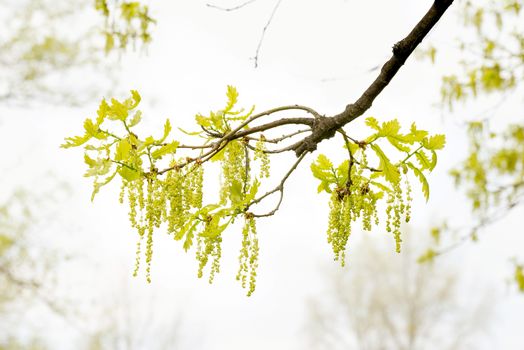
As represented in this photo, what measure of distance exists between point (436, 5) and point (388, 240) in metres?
17.4

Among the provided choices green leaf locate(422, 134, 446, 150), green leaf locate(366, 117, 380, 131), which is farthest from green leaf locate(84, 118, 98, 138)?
green leaf locate(422, 134, 446, 150)

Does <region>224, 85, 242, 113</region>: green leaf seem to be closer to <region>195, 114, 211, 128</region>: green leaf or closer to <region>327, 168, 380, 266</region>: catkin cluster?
<region>195, 114, 211, 128</region>: green leaf

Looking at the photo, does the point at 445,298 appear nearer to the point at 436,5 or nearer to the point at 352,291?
the point at 352,291

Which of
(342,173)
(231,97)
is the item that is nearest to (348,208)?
(342,173)

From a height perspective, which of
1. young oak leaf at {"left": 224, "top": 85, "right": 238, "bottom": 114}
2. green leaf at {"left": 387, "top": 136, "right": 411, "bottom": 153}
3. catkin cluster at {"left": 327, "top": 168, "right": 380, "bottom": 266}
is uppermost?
young oak leaf at {"left": 224, "top": 85, "right": 238, "bottom": 114}

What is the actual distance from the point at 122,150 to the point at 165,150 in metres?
0.13

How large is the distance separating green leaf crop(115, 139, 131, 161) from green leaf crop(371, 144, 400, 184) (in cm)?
73

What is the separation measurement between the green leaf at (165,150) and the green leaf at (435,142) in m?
0.78

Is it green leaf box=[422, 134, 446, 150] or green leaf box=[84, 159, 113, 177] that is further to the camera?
green leaf box=[422, 134, 446, 150]

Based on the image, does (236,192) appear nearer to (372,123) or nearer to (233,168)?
(233,168)

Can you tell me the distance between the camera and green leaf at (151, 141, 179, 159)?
1.66 metres

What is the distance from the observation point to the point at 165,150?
1662 millimetres

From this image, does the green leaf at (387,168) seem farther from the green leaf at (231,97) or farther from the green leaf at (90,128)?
the green leaf at (90,128)

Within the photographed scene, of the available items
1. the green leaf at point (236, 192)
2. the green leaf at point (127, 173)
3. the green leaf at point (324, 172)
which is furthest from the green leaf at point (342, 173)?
the green leaf at point (127, 173)
